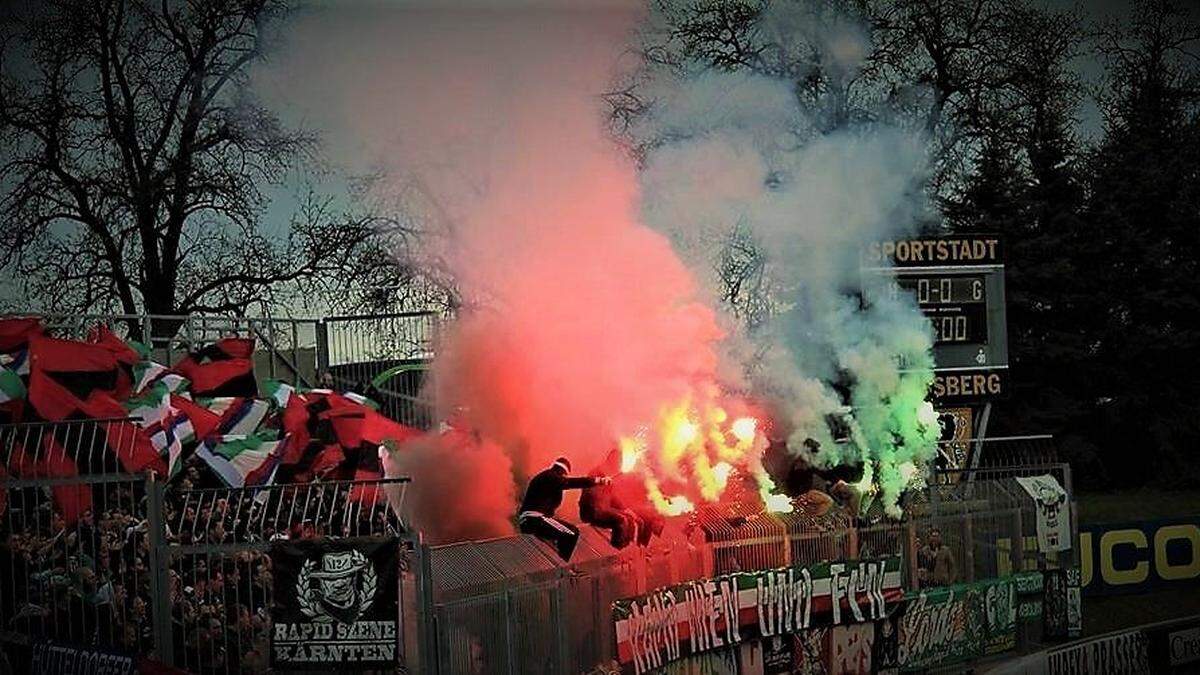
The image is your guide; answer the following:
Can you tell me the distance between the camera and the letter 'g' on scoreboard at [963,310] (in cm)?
2095

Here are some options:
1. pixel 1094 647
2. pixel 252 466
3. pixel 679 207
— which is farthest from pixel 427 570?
pixel 1094 647

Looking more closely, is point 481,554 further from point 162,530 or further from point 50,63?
point 50,63

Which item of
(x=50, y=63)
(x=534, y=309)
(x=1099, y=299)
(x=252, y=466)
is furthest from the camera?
(x=1099, y=299)

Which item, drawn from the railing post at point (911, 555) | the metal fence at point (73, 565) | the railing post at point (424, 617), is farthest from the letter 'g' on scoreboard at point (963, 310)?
the metal fence at point (73, 565)

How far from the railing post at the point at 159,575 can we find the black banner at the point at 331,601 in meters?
0.85

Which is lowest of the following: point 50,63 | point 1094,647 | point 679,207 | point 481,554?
point 1094,647

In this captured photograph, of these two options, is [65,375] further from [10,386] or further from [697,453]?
[697,453]

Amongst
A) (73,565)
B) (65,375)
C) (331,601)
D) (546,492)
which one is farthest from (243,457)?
(331,601)

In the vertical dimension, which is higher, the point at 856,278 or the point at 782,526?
the point at 856,278

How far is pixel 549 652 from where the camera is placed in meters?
12.2

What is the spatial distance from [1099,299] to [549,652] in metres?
21.9

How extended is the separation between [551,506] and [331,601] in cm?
364

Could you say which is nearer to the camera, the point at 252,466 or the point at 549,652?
the point at 549,652

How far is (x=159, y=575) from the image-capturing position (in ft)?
36.5
